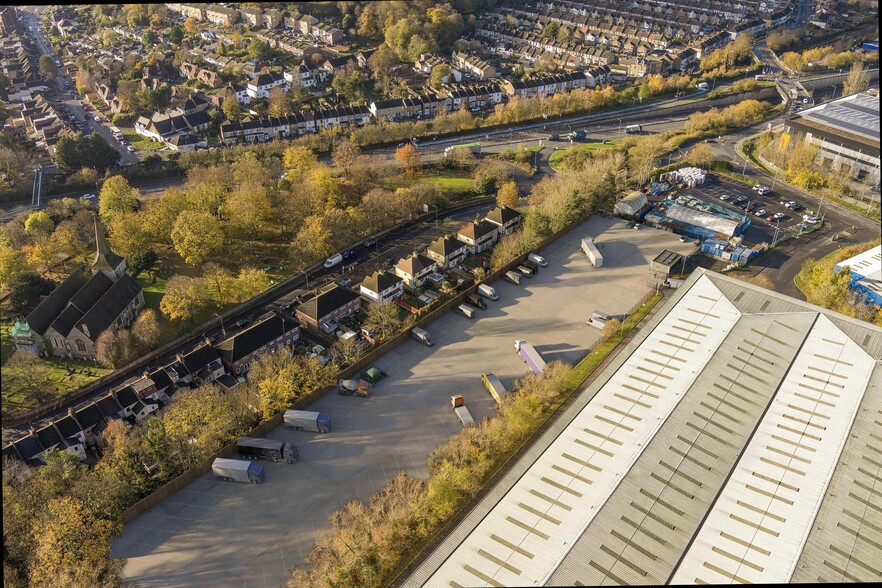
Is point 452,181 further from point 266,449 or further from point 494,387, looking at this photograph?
point 266,449

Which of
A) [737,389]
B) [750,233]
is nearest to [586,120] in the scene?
[750,233]

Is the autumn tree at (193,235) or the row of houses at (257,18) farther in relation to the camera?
the row of houses at (257,18)

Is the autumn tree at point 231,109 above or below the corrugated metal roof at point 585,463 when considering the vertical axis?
above

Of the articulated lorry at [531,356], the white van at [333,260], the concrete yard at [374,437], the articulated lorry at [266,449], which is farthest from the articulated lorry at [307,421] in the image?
the white van at [333,260]

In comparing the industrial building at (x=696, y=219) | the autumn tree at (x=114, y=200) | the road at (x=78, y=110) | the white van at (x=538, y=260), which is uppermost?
the road at (x=78, y=110)

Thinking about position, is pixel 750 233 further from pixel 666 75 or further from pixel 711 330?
pixel 666 75

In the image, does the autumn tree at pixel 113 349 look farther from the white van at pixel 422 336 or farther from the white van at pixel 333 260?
the white van at pixel 422 336

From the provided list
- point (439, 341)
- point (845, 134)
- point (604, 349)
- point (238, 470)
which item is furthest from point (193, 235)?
point (845, 134)
